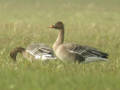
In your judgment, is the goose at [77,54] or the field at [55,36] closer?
the field at [55,36]

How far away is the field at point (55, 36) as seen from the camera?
9430mm

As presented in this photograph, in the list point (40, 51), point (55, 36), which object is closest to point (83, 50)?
point (40, 51)

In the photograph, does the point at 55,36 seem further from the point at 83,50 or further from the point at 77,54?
the point at 77,54

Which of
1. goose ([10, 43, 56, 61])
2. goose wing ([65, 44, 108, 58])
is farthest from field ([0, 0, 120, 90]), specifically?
goose wing ([65, 44, 108, 58])

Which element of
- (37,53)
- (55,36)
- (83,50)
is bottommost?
(55,36)

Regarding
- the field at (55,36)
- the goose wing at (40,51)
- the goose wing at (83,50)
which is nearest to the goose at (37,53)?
the goose wing at (40,51)

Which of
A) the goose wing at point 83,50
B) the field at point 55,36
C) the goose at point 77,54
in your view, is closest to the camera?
the field at point 55,36

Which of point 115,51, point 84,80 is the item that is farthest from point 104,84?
point 115,51

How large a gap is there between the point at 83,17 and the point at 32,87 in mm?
24629

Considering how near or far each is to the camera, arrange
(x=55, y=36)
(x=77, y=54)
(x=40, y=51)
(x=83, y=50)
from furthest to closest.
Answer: (x=55, y=36) → (x=40, y=51) → (x=83, y=50) → (x=77, y=54)

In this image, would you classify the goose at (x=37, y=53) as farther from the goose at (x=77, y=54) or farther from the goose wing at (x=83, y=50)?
the goose wing at (x=83, y=50)

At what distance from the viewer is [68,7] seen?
4072 centimetres

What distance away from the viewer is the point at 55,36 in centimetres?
2234

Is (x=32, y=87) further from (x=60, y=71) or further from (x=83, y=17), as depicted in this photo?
(x=83, y=17)
